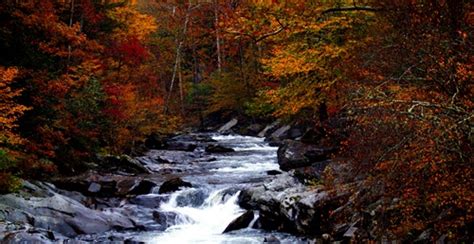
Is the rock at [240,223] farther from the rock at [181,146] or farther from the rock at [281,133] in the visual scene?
the rock at [281,133]

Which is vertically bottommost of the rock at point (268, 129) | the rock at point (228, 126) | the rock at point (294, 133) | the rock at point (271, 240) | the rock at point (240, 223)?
the rock at point (228, 126)

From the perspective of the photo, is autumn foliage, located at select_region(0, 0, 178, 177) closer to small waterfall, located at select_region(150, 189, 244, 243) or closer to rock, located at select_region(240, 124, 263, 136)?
small waterfall, located at select_region(150, 189, 244, 243)

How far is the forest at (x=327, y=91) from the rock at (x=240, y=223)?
2.27 m

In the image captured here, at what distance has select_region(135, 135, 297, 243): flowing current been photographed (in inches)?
463

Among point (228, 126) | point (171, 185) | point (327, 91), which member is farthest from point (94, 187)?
point (228, 126)

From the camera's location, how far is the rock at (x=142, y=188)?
49.5 ft

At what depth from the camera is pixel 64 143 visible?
52.3 feet

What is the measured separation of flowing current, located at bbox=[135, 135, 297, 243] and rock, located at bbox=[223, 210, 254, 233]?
116 millimetres

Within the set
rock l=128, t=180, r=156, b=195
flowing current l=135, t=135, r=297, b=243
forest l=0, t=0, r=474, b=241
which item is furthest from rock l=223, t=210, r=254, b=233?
rock l=128, t=180, r=156, b=195

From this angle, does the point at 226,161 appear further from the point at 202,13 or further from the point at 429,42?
the point at 202,13

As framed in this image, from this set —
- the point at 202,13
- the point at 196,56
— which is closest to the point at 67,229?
the point at 202,13

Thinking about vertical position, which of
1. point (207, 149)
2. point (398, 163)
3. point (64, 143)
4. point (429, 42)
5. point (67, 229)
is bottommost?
point (207, 149)

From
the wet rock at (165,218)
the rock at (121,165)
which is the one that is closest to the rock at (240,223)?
the wet rock at (165,218)

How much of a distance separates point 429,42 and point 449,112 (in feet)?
7.06
